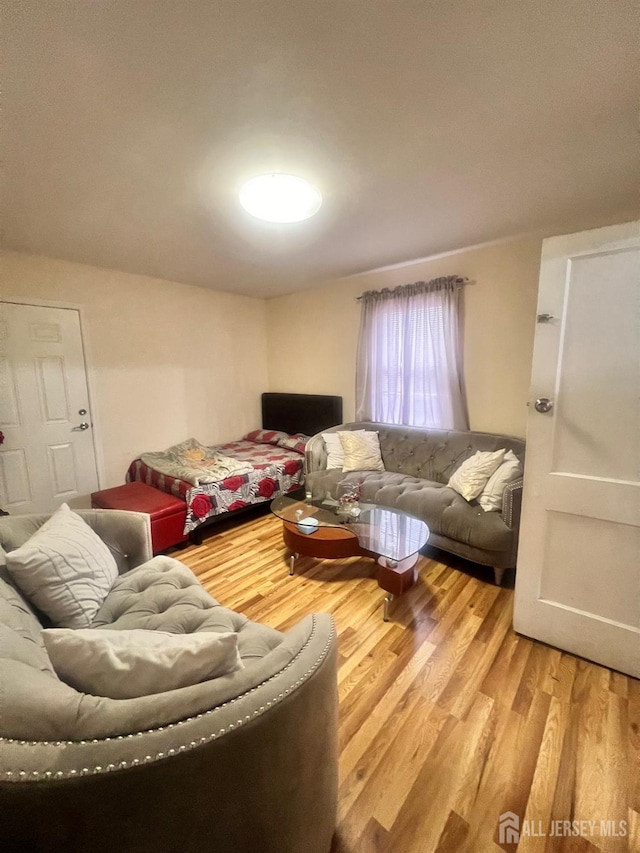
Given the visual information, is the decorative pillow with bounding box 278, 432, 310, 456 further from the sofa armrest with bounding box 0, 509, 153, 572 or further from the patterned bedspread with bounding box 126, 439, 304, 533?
the sofa armrest with bounding box 0, 509, 153, 572

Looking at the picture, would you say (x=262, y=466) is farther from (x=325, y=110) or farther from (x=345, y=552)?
(x=325, y=110)

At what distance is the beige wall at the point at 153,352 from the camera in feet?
9.82

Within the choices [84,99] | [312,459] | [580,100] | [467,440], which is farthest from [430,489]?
[84,99]

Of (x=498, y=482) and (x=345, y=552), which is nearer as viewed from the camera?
(x=345, y=552)

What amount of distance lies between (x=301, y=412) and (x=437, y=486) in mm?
1991

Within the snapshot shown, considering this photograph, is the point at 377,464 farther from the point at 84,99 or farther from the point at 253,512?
the point at 84,99

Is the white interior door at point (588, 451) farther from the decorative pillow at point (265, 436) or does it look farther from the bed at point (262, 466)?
the decorative pillow at point (265, 436)

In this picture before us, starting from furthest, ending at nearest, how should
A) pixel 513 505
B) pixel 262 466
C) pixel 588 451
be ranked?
pixel 262 466, pixel 513 505, pixel 588 451

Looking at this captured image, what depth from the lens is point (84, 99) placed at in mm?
1202

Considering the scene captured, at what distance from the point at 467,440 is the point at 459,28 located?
2.39 m

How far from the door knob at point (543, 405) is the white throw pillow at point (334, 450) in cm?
186

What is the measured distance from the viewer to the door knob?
5.02ft

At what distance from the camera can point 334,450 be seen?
3254 mm

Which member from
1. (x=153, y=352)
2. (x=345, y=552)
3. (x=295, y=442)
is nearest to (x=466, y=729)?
(x=345, y=552)
